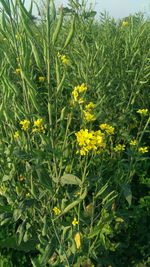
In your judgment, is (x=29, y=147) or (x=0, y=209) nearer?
(x=29, y=147)

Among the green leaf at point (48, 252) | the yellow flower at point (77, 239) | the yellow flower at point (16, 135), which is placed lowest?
the green leaf at point (48, 252)

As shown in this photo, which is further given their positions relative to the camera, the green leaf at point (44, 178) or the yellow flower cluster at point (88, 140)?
the green leaf at point (44, 178)

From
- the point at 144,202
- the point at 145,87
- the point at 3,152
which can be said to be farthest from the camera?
the point at 145,87

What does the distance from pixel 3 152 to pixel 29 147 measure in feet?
0.67

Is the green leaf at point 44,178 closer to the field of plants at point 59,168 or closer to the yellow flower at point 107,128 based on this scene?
the field of plants at point 59,168

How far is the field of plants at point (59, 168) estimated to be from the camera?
4.27 ft

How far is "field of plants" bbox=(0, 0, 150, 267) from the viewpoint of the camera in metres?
1.30

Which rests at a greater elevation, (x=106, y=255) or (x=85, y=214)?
(x=85, y=214)

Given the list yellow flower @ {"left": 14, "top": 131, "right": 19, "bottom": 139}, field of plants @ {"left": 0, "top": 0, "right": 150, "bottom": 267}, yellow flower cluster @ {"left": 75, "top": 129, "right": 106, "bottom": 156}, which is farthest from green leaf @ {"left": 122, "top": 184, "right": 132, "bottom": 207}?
yellow flower @ {"left": 14, "top": 131, "right": 19, "bottom": 139}

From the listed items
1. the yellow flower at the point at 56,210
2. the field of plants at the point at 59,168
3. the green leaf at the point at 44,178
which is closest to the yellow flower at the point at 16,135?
the field of plants at the point at 59,168

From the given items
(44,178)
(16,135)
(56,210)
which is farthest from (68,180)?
(16,135)

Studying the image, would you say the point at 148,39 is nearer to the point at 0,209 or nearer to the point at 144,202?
the point at 144,202

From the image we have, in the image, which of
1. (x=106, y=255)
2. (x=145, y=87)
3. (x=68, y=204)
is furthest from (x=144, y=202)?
(x=145, y=87)

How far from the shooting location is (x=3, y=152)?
5.34 feet
